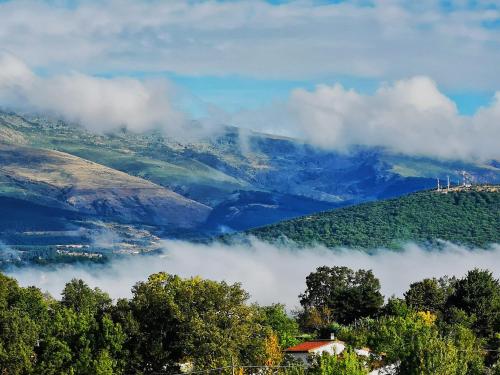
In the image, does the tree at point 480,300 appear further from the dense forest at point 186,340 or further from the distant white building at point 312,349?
the distant white building at point 312,349

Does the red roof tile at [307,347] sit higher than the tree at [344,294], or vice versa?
the tree at [344,294]

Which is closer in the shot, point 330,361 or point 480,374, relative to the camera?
point 330,361

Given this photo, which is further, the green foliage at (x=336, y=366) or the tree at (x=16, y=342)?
the tree at (x=16, y=342)


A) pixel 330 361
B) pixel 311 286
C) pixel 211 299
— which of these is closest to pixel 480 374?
pixel 330 361

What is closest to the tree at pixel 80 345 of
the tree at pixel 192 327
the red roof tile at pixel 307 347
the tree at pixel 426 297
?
the tree at pixel 192 327

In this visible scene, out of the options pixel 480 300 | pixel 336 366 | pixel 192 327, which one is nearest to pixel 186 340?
pixel 192 327

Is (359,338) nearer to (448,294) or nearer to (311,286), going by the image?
(448,294)

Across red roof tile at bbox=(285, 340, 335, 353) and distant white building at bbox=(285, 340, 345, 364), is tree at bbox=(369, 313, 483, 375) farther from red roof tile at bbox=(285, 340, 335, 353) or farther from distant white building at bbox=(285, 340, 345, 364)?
red roof tile at bbox=(285, 340, 335, 353)

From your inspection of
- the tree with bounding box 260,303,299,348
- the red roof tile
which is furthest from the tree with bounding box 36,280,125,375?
the tree with bounding box 260,303,299,348

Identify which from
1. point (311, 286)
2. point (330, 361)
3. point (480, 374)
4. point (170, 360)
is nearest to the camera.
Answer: point (330, 361)
